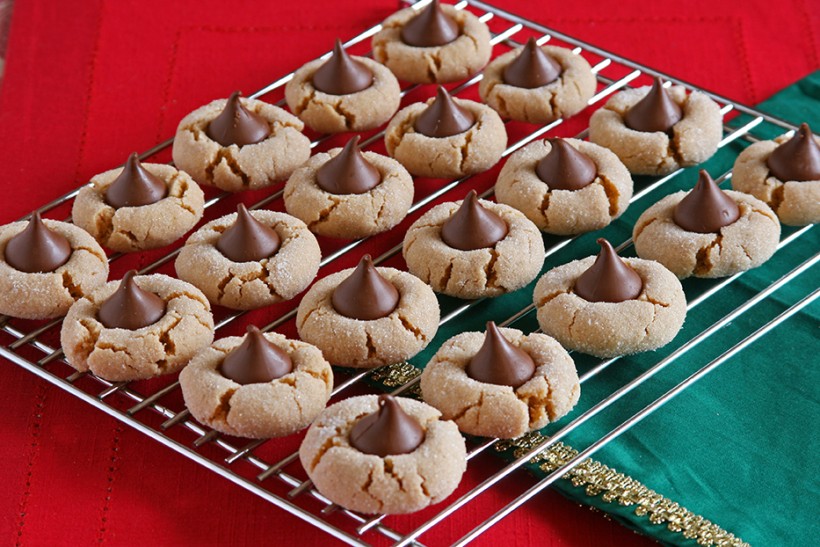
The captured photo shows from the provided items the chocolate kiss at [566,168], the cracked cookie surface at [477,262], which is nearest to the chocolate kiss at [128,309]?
the cracked cookie surface at [477,262]

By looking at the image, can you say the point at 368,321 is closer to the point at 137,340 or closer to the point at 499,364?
the point at 499,364

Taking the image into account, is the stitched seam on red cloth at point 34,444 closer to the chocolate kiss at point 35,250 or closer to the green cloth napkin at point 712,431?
the chocolate kiss at point 35,250

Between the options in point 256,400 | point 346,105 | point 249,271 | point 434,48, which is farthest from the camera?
point 434,48

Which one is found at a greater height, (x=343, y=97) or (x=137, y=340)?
(x=343, y=97)

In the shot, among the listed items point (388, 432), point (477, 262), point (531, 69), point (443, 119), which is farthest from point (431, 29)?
point (388, 432)

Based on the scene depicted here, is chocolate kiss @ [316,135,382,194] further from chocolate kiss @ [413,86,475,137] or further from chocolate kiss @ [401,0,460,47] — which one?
chocolate kiss @ [401,0,460,47]

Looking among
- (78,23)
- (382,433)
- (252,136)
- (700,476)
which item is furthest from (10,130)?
(700,476)
